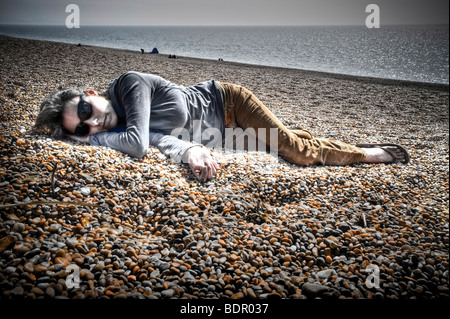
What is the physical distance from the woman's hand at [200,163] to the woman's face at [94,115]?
40.7 inches

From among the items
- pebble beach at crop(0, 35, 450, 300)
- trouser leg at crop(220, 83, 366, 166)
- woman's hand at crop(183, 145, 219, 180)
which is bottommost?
pebble beach at crop(0, 35, 450, 300)

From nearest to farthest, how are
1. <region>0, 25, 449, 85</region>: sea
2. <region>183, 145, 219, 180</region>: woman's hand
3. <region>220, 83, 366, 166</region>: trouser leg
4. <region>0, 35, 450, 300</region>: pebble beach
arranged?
<region>0, 35, 450, 300</region>: pebble beach, <region>183, 145, 219, 180</region>: woman's hand, <region>220, 83, 366, 166</region>: trouser leg, <region>0, 25, 449, 85</region>: sea

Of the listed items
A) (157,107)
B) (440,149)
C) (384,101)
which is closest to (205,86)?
(157,107)

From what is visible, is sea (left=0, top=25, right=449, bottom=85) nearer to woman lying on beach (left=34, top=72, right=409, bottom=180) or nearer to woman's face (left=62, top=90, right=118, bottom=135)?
woman lying on beach (left=34, top=72, right=409, bottom=180)

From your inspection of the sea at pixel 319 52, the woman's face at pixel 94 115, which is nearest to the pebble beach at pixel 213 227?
the woman's face at pixel 94 115

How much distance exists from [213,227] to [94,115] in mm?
1862

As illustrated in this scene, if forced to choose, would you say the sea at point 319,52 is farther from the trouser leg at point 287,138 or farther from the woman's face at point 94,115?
the woman's face at point 94,115

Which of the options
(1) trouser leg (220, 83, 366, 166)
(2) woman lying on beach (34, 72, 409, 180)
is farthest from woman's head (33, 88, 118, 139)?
(1) trouser leg (220, 83, 366, 166)

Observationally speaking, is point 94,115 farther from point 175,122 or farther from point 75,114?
point 175,122

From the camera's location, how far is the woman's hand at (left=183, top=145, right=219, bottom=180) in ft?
8.59

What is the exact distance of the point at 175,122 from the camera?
295 centimetres
